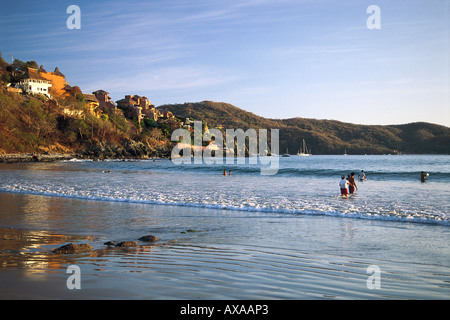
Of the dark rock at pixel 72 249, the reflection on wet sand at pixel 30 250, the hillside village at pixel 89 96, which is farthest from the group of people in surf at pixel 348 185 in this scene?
the hillside village at pixel 89 96

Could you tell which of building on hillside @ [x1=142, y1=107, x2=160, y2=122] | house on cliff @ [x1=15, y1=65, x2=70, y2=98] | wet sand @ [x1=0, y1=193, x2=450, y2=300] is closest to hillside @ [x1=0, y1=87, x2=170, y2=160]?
house on cliff @ [x1=15, y1=65, x2=70, y2=98]

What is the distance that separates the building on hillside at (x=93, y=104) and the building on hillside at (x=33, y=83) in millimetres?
11468

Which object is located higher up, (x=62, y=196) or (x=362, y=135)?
(x=362, y=135)

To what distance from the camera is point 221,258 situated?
6.83m

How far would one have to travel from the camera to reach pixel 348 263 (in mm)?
6633

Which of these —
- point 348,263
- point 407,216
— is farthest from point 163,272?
point 407,216

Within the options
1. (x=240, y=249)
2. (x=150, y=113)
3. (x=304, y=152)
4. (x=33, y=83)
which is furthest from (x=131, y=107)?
(x=240, y=249)

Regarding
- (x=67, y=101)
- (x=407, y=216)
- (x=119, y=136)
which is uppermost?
(x=67, y=101)

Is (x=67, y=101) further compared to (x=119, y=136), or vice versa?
(x=119, y=136)

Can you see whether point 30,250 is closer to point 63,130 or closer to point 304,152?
point 63,130

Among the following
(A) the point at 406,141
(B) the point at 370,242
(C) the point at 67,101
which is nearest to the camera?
(B) the point at 370,242

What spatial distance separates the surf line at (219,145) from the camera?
358 feet

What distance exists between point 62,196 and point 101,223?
9.36 metres
